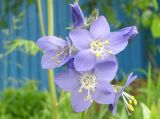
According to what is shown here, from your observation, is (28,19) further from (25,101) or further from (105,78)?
(105,78)

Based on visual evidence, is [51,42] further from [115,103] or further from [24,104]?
[24,104]

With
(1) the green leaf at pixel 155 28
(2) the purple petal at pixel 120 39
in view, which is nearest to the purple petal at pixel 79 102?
(2) the purple petal at pixel 120 39

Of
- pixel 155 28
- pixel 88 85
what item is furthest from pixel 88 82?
pixel 155 28

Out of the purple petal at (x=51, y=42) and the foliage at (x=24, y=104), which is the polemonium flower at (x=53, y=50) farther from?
the foliage at (x=24, y=104)

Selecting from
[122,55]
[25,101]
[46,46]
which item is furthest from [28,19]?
[46,46]

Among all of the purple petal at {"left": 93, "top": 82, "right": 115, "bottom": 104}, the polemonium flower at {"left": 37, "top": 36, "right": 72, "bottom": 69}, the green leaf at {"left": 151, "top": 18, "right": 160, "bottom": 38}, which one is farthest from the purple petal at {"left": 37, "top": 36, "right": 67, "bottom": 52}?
the green leaf at {"left": 151, "top": 18, "right": 160, "bottom": 38}

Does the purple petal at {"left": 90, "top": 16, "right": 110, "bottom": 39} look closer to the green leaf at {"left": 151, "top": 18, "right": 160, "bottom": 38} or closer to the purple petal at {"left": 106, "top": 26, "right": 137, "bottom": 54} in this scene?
the purple petal at {"left": 106, "top": 26, "right": 137, "bottom": 54}
